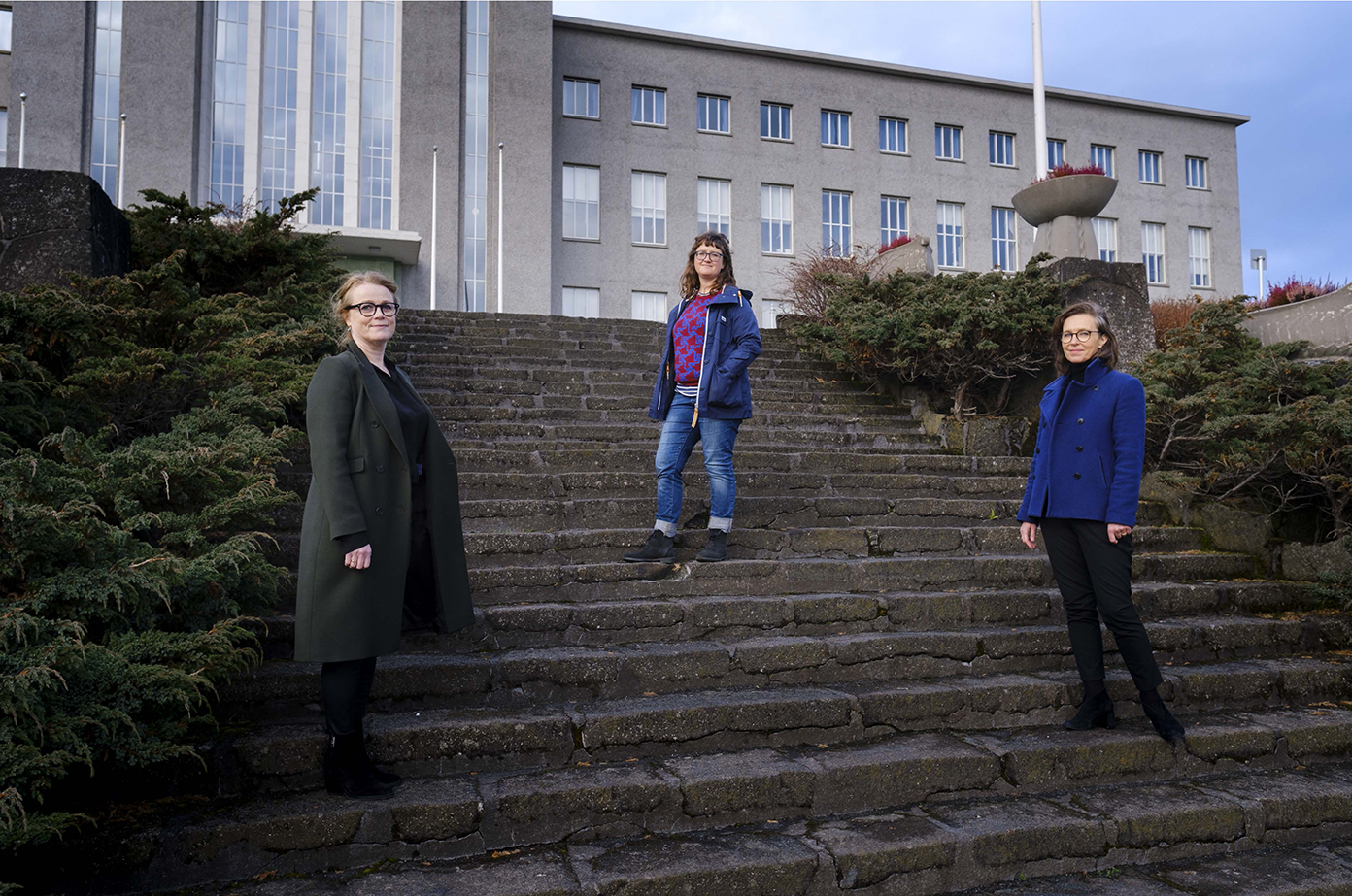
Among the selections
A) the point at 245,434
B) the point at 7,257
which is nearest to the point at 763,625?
the point at 245,434

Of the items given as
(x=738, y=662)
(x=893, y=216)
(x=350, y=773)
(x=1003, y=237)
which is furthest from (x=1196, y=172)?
(x=350, y=773)

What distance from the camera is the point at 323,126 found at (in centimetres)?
2225

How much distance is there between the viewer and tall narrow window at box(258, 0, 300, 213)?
2183 centimetres

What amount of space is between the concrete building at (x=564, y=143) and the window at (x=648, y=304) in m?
0.07

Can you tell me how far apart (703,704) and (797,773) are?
518 mm

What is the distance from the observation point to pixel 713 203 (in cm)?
2617

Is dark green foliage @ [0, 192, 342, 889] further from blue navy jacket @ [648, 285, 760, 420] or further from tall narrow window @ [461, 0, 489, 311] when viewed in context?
tall narrow window @ [461, 0, 489, 311]

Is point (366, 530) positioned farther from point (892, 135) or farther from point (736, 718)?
point (892, 135)

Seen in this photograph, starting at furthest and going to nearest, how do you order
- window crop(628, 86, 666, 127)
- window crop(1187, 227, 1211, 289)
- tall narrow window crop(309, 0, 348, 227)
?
window crop(1187, 227, 1211, 289), window crop(628, 86, 666, 127), tall narrow window crop(309, 0, 348, 227)

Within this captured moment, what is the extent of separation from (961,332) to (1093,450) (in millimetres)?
4070

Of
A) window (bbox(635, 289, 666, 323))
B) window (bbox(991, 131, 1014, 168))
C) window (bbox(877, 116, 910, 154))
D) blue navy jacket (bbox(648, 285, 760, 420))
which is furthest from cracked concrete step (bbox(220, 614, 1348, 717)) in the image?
window (bbox(991, 131, 1014, 168))

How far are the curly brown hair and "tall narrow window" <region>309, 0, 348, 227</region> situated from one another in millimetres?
19703

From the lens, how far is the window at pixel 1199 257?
30.3 meters

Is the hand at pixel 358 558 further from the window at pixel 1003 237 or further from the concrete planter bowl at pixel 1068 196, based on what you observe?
the window at pixel 1003 237
